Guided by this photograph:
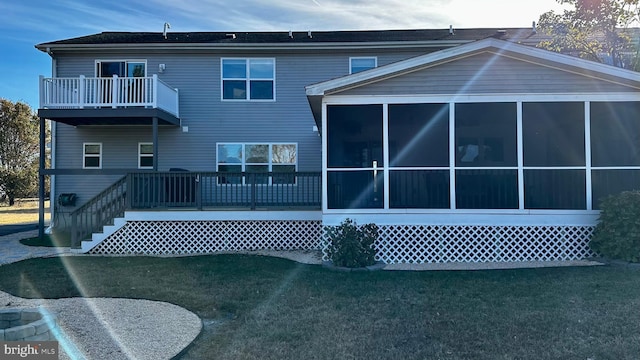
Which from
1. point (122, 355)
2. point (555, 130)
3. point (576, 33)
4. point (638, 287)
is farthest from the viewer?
point (576, 33)

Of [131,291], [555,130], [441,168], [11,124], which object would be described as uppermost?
[11,124]

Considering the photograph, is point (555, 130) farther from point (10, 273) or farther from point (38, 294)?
point (10, 273)

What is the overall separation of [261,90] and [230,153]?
238cm

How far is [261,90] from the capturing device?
1388cm

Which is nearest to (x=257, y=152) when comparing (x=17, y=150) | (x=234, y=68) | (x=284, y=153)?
(x=284, y=153)

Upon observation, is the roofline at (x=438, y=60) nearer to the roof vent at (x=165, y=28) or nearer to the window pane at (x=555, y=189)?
the window pane at (x=555, y=189)

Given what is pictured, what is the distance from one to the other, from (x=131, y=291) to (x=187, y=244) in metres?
3.87

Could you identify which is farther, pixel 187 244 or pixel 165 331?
pixel 187 244

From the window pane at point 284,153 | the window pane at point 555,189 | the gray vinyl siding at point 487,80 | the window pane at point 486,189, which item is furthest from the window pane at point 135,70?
the window pane at point 555,189

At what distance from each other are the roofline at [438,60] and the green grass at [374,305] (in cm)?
376

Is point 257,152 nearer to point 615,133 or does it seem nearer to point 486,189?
point 486,189

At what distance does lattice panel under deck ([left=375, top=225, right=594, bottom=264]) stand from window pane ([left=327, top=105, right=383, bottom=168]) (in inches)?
68.1

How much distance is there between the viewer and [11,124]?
1130 inches

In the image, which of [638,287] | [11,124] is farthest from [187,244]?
[11,124]
